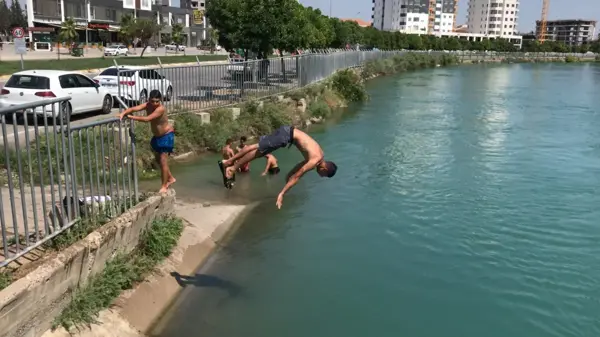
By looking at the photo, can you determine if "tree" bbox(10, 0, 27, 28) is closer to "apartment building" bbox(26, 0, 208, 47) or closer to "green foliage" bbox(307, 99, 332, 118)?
"apartment building" bbox(26, 0, 208, 47)

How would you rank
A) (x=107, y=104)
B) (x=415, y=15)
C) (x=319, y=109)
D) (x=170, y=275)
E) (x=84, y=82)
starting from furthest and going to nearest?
(x=415, y=15), (x=319, y=109), (x=107, y=104), (x=84, y=82), (x=170, y=275)

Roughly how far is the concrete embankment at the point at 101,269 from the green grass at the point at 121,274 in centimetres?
8

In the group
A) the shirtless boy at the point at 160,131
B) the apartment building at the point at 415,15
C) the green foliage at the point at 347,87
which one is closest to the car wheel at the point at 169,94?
the shirtless boy at the point at 160,131

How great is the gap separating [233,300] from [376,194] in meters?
6.61

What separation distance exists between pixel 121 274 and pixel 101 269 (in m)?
0.27

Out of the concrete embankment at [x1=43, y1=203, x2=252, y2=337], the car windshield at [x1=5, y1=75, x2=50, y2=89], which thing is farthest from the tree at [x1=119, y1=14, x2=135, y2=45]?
the concrete embankment at [x1=43, y1=203, x2=252, y2=337]

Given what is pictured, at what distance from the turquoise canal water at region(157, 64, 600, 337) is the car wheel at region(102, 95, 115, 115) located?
514 centimetres

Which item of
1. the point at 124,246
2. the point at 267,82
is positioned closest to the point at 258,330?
the point at 124,246

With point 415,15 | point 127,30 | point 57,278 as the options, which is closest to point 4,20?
point 127,30

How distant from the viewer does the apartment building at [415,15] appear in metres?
172

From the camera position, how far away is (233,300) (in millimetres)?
8039

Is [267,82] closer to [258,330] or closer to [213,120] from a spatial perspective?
[213,120]

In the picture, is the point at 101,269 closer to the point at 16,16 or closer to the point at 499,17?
the point at 16,16

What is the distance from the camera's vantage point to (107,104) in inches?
712
